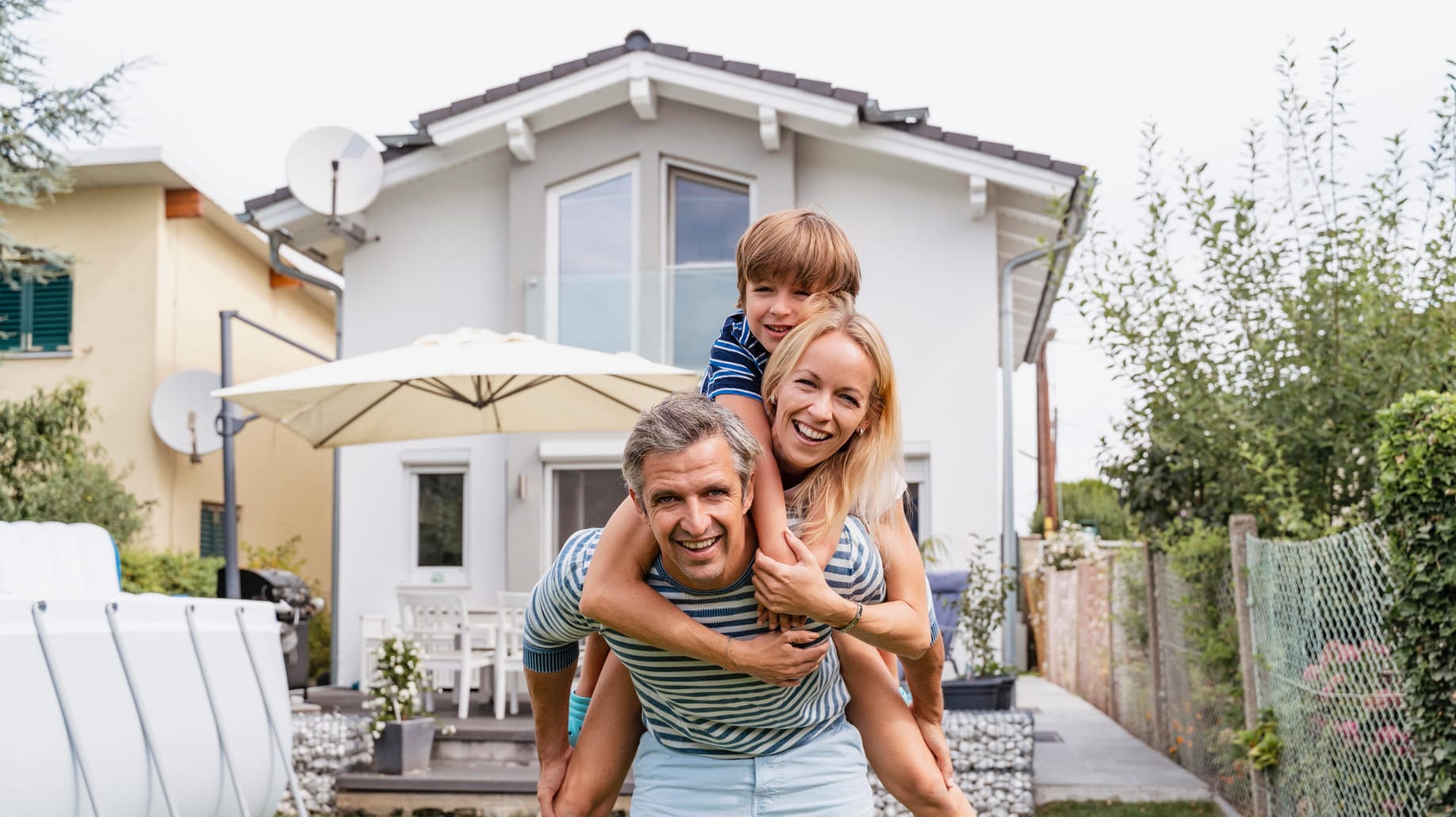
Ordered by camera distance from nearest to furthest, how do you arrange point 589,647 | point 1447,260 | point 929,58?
point 589,647 < point 1447,260 < point 929,58

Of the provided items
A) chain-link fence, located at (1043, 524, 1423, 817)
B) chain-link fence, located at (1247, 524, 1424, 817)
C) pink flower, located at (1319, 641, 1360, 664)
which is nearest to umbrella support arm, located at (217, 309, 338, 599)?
chain-link fence, located at (1043, 524, 1423, 817)

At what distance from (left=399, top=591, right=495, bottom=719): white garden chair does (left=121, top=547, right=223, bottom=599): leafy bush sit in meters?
2.41

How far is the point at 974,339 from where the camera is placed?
11.0 m

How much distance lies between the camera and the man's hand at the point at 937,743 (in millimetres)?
2607

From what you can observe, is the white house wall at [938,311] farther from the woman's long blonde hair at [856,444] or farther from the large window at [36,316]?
the woman's long blonde hair at [856,444]

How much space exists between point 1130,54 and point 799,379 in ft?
29.3

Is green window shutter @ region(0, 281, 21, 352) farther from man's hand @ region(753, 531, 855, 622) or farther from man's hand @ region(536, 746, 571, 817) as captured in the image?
man's hand @ region(753, 531, 855, 622)

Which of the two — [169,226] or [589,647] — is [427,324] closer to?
[169,226]

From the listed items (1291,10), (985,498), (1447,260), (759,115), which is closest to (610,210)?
(759,115)

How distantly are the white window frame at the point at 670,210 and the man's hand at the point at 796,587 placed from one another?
8.97 meters

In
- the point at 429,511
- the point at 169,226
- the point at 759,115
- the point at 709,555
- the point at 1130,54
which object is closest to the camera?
the point at 709,555

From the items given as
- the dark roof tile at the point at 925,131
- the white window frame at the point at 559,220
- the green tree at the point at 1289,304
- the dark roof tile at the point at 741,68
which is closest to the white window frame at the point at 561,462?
the white window frame at the point at 559,220

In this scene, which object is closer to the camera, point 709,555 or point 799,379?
point 709,555

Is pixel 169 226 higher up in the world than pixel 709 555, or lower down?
higher up
